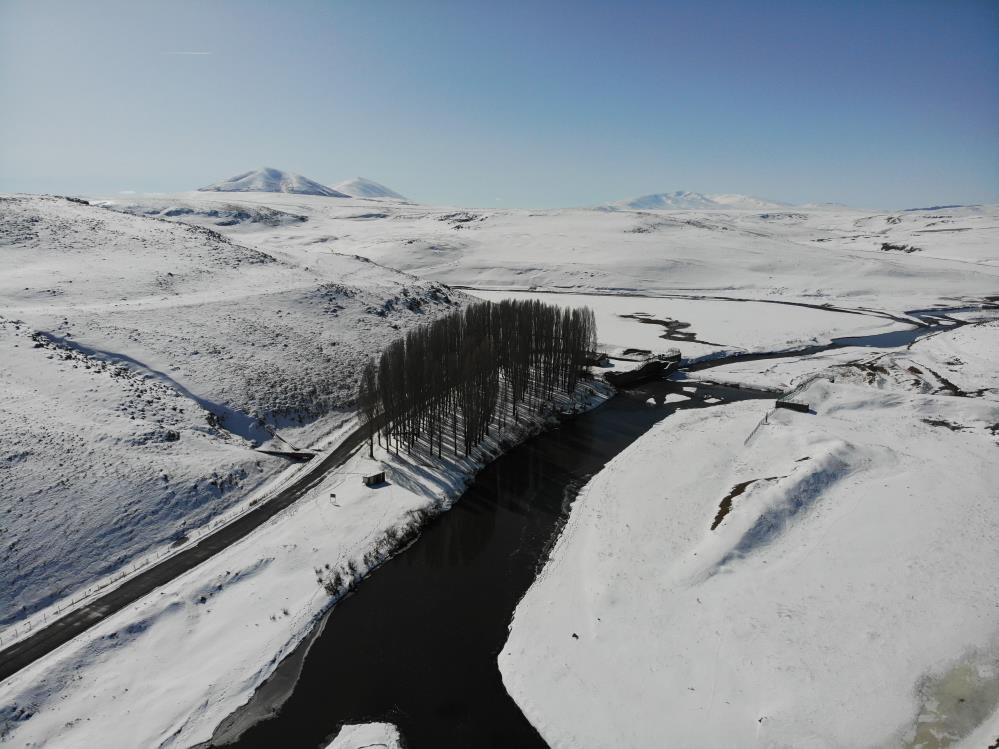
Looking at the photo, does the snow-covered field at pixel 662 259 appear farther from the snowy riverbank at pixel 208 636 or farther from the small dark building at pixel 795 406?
the snowy riverbank at pixel 208 636

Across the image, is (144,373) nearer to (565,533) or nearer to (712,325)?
(565,533)

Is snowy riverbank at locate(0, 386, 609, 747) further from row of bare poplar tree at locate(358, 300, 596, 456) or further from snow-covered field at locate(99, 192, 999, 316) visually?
snow-covered field at locate(99, 192, 999, 316)

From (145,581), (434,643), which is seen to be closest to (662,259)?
(434,643)

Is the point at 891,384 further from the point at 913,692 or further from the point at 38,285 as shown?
the point at 38,285

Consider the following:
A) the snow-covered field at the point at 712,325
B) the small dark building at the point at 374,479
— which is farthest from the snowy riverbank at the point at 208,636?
the snow-covered field at the point at 712,325

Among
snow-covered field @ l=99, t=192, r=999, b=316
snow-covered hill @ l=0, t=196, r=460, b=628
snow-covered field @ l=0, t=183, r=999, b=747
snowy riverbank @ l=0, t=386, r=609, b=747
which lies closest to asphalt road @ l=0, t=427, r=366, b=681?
snowy riverbank @ l=0, t=386, r=609, b=747
